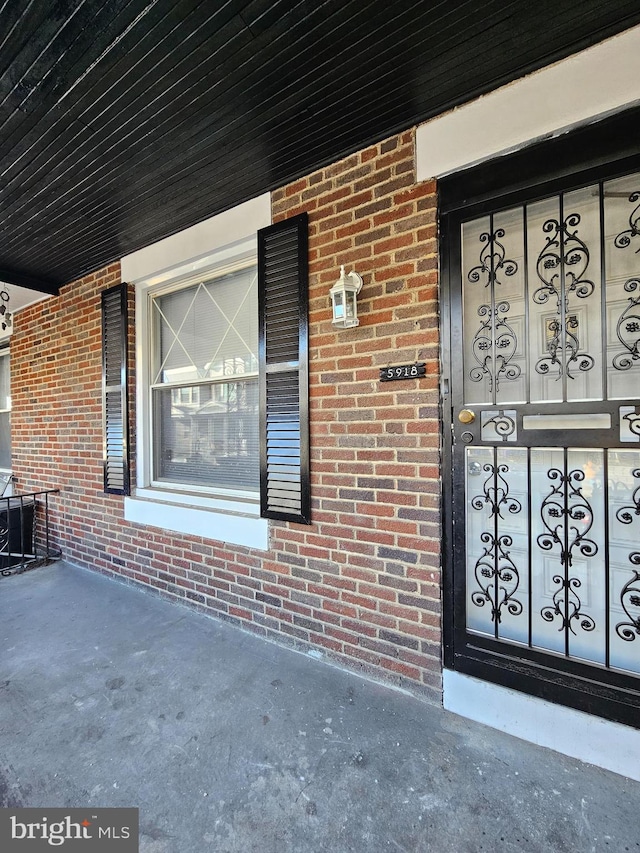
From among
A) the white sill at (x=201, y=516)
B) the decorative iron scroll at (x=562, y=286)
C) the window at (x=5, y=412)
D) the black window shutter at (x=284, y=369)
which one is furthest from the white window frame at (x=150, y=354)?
the window at (x=5, y=412)

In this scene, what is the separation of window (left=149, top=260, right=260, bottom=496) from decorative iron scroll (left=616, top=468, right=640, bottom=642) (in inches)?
81.7

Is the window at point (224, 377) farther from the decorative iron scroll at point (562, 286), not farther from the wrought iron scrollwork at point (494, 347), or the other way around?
the decorative iron scroll at point (562, 286)

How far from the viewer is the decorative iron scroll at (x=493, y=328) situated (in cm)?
180

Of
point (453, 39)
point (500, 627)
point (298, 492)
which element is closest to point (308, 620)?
point (298, 492)

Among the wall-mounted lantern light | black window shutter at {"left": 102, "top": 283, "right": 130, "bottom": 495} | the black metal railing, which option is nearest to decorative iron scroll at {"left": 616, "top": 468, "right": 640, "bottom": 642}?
the wall-mounted lantern light

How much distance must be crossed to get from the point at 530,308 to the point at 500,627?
1450 millimetres

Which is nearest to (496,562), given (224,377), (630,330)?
(630,330)

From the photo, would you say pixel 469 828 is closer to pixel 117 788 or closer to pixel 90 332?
pixel 117 788

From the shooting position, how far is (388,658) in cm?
203

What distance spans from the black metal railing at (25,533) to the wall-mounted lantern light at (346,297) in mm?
3576

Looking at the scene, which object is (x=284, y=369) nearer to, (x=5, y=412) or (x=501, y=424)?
A: (x=501, y=424)

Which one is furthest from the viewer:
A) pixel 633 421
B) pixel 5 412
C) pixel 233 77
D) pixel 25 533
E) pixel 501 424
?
pixel 5 412

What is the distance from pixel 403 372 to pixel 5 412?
555 cm

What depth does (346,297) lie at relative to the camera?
2.06 m
